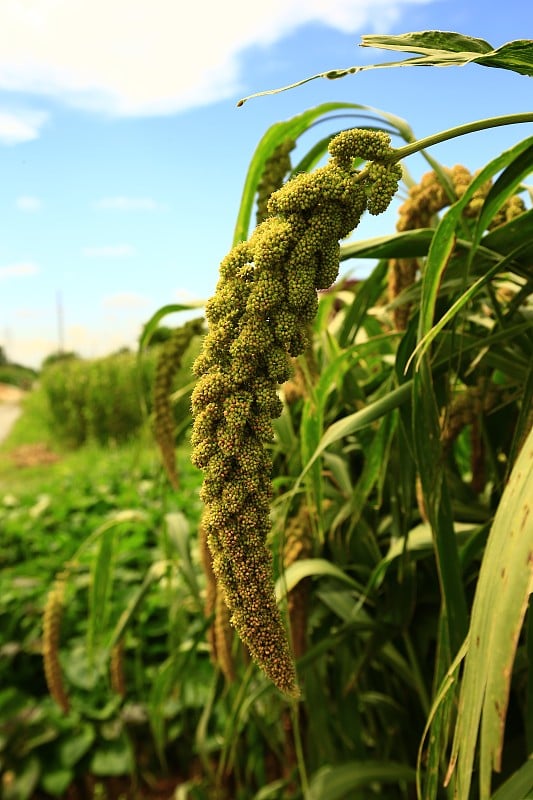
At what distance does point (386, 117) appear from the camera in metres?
1.05

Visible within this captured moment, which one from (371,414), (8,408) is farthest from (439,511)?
(8,408)

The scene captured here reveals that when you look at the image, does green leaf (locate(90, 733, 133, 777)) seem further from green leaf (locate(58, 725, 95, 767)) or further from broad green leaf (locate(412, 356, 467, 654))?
broad green leaf (locate(412, 356, 467, 654))

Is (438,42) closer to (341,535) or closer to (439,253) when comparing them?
(439,253)

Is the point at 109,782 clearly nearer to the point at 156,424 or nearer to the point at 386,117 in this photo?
the point at 156,424

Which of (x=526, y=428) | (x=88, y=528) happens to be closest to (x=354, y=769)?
(x=526, y=428)

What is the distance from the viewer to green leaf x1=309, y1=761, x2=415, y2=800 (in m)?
1.18

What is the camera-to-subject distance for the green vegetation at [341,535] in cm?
55

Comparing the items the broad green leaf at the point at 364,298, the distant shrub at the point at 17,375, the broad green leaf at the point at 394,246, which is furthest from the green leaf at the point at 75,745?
the distant shrub at the point at 17,375

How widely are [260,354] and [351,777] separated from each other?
2.97ft

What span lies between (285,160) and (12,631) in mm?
2016

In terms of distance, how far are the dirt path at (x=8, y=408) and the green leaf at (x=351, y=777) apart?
1088 centimetres

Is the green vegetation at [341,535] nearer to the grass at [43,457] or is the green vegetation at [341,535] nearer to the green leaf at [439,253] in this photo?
the green leaf at [439,253]

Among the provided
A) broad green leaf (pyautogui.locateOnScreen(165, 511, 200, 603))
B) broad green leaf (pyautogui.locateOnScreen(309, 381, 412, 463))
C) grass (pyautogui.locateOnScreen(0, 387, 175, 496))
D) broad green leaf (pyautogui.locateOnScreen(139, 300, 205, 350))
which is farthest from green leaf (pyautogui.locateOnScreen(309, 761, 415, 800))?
grass (pyautogui.locateOnScreen(0, 387, 175, 496))

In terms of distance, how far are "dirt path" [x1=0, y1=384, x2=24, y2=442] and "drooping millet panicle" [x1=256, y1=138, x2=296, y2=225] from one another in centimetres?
1111
